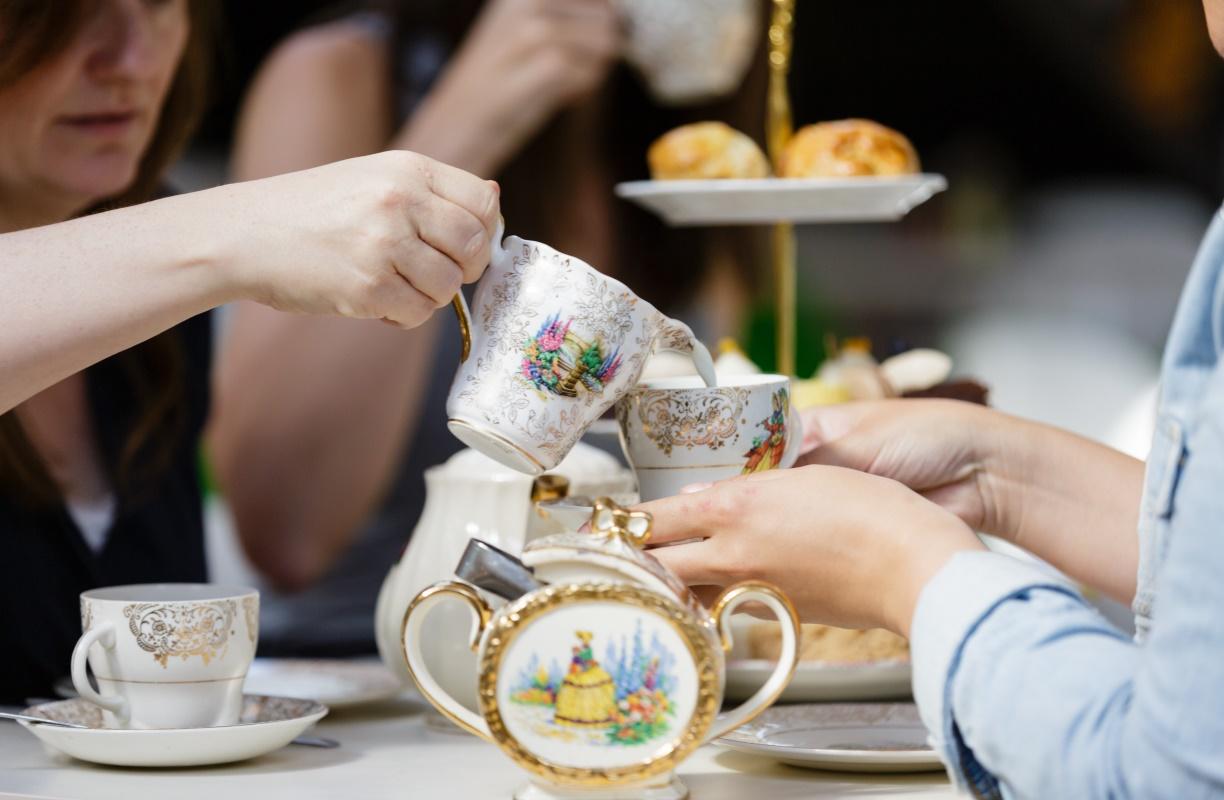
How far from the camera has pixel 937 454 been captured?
1147 mm

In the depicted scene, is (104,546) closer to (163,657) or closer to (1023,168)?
(163,657)

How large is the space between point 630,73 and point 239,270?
149 centimetres

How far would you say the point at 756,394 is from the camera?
939mm

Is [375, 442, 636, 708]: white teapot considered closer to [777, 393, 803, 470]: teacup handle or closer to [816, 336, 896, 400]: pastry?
[777, 393, 803, 470]: teacup handle

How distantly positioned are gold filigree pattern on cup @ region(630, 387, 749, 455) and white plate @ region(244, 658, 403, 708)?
40cm

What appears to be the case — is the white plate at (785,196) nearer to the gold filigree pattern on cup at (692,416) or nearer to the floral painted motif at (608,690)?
the gold filigree pattern on cup at (692,416)

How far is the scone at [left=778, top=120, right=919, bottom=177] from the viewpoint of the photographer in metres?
1.41

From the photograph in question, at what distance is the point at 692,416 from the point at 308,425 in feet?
5.02

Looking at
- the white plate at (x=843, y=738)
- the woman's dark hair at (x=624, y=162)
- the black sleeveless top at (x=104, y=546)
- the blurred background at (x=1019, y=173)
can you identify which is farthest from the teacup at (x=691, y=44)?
the white plate at (x=843, y=738)

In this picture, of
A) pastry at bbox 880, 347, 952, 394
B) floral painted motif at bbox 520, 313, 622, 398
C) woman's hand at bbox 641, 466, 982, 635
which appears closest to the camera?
woman's hand at bbox 641, 466, 982, 635

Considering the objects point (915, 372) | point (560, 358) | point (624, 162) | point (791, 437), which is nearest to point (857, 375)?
point (915, 372)

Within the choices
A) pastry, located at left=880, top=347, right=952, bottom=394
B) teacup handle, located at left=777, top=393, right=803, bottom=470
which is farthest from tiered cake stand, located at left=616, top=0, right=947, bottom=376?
teacup handle, located at left=777, top=393, right=803, bottom=470

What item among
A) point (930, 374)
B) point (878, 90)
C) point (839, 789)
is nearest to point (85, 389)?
point (930, 374)

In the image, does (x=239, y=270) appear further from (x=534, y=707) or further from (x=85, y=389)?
(x=85, y=389)
